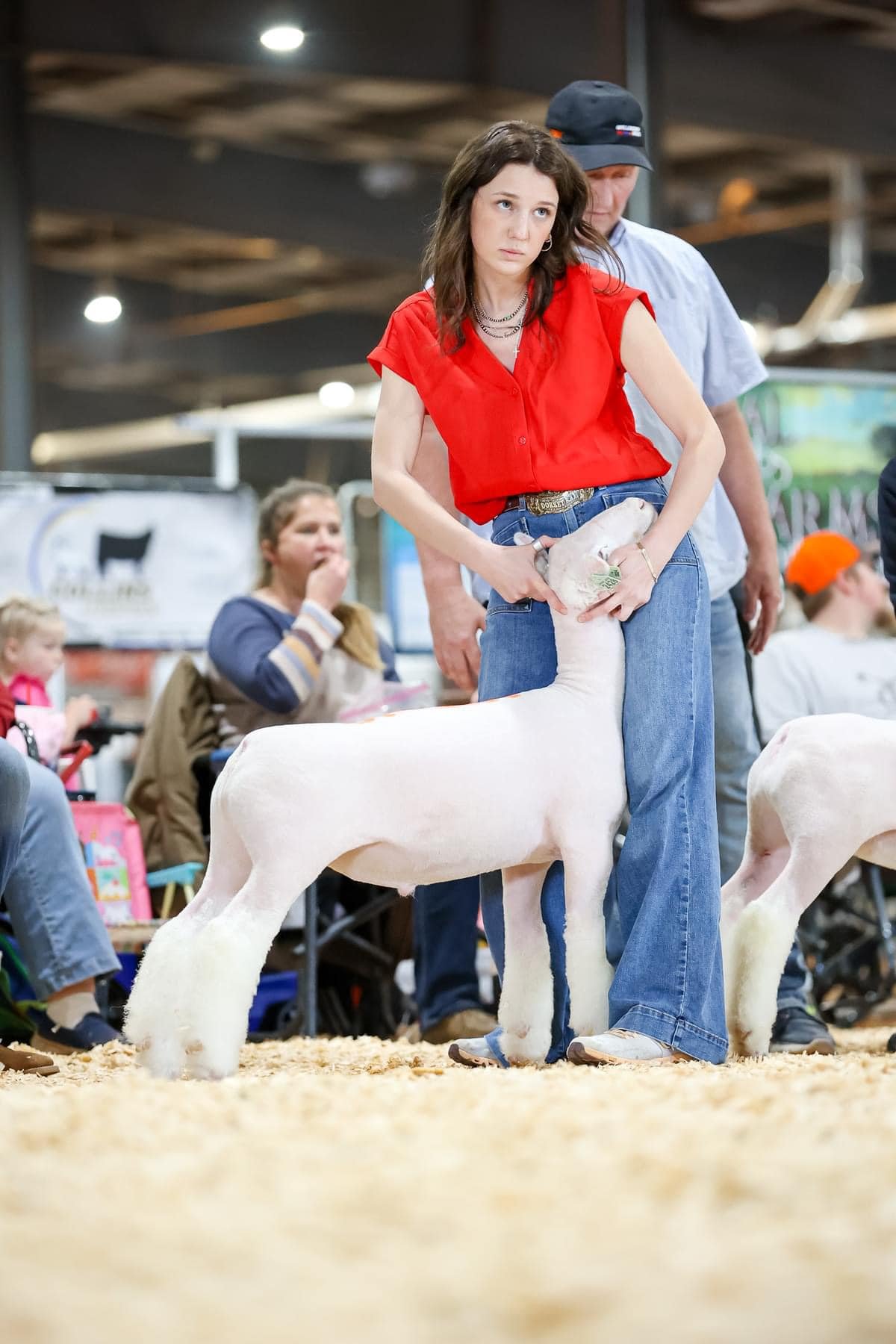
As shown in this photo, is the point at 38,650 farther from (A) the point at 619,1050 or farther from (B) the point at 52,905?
(A) the point at 619,1050

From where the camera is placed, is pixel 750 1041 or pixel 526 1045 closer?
pixel 526 1045

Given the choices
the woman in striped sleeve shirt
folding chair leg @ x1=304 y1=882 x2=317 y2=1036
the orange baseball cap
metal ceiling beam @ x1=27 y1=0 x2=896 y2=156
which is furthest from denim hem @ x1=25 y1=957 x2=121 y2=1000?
metal ceiling beam @ x1=27 y1=0 x2=896 y2=156

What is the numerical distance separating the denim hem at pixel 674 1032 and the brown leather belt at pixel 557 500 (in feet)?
2.80

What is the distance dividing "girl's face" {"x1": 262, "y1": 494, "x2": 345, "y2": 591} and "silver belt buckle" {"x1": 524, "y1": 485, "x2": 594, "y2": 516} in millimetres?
2185

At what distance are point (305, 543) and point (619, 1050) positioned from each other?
2.77 m

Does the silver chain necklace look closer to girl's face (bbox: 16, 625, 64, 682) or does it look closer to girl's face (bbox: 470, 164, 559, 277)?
girl's face (bbox: 470, 164, 559, 277)

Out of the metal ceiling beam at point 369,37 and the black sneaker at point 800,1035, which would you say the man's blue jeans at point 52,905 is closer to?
the black sneaker at point 800,1035

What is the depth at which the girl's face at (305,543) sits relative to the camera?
5.21m

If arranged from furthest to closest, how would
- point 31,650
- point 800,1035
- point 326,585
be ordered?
point 31,650
point 326,585
point 800,1035

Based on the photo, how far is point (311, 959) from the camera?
4.61 metres

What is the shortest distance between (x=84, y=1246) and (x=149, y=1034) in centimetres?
125

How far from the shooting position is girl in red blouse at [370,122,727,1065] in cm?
290

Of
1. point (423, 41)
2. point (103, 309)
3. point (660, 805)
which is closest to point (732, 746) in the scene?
point (660, 805)

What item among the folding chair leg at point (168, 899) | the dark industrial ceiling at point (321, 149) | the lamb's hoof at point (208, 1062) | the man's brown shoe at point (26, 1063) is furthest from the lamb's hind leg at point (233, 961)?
the dark industrial ceiling at point (321, 149)
